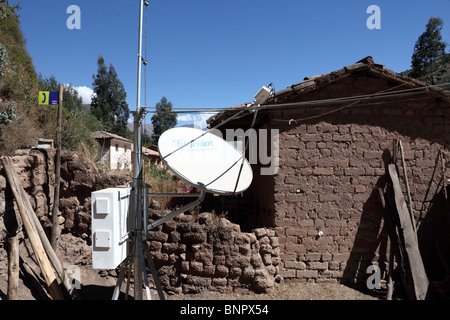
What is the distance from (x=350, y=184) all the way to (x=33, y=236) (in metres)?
5.29

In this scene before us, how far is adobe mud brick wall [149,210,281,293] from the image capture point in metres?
4.86

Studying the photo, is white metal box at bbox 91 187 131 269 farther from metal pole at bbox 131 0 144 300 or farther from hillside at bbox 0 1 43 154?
hillside at bbox 0 1 43 154

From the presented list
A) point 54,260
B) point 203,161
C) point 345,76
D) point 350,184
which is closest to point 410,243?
point 350,184

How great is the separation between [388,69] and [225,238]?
14.0 ft

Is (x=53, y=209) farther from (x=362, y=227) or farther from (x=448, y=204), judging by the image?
(x=448, y=204)

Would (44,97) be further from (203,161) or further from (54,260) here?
(203,161)

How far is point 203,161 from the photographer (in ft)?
11.2

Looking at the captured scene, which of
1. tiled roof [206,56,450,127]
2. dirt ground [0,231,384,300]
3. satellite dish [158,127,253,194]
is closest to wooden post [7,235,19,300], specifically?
dirt ground [0,231,384,300]

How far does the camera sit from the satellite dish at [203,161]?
3.05m

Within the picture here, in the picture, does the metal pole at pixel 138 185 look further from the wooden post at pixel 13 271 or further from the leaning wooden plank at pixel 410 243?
the leaning wooden plank at pixel 410 243

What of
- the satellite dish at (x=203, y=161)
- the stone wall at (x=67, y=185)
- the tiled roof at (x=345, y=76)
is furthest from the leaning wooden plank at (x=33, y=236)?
the tiled roof at (x=345, y=76)

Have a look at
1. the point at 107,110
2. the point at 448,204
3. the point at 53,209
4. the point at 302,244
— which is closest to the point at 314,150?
the point at 302,244

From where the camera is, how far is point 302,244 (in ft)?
17.1

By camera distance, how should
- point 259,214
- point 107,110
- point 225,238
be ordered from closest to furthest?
point 225,238 → point 259,214 → point 107,110
